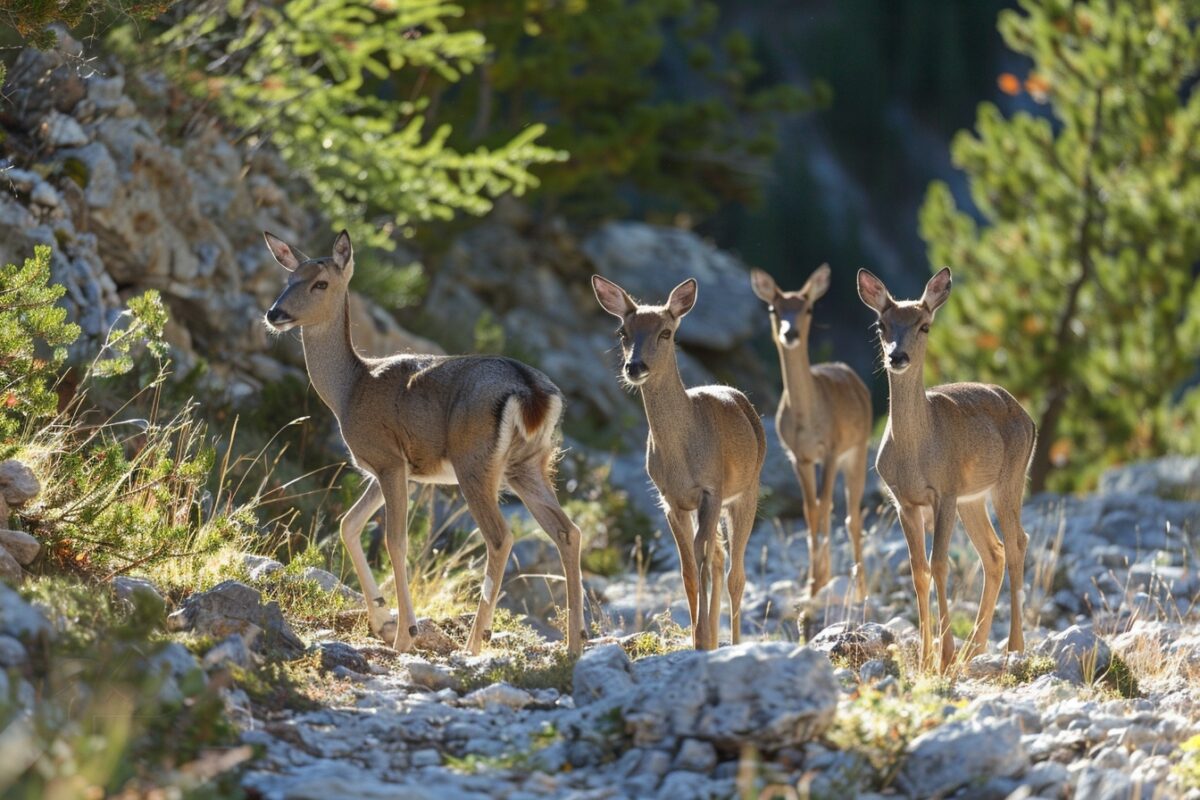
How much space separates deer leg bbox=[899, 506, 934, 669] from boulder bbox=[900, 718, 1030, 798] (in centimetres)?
250

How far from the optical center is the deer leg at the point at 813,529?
40.6 feet

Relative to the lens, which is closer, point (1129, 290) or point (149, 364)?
point (149, 364)

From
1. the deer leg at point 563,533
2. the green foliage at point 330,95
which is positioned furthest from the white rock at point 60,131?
the deer leg at point 563,533

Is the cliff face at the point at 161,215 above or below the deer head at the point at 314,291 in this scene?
below

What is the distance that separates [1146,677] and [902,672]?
2.17 m

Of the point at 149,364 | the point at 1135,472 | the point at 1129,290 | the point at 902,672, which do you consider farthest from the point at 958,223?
the point at 902,672

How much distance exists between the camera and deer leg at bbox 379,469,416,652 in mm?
8383

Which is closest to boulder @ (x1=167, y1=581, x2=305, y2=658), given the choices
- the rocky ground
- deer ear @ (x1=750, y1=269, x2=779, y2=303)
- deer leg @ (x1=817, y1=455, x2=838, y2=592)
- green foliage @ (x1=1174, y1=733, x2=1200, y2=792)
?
the rocky ground

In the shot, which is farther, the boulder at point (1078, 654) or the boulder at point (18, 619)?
the boulder at point (1078, 654)

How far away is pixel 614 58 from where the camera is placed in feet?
70.8

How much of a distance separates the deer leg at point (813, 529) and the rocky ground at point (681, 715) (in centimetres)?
360

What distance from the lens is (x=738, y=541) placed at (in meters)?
9.16

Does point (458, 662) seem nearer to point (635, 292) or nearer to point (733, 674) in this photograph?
point (733, 674)

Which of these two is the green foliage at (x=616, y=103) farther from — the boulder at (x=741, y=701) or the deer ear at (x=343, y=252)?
the boulder at (x=741, y=701)
